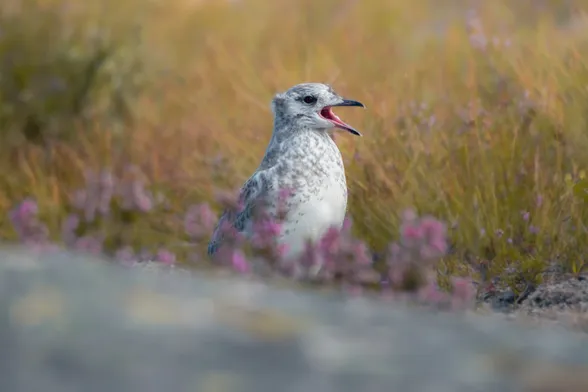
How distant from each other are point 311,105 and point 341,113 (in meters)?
1.42

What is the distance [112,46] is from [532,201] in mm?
4163

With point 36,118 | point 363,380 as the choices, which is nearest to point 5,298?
point 363,380

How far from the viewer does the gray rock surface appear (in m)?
1.59

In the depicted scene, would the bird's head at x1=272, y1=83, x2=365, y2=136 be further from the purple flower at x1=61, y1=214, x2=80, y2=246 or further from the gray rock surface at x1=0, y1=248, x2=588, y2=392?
the gray rock surface at x1=0, y1=248, x2=588, y2=392

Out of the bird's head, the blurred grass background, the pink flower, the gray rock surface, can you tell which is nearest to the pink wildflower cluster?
the pink flower

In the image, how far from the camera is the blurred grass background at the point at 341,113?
5.06 metres

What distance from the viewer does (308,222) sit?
4.47 metres

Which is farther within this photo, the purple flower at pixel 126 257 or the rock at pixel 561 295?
the purple flower at pixel 126 257

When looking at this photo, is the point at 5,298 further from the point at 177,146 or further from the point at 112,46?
the point at 112,46

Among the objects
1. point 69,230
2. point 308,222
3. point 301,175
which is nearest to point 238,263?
point 308,222

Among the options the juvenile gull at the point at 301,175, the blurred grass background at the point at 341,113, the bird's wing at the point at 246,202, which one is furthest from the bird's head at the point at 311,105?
the blurred grass background at the point at 341,113

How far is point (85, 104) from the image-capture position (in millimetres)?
7883

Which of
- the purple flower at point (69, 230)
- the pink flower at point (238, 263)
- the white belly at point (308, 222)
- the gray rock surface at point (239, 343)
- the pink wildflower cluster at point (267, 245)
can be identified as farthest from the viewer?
the purple flower at point (69, 230)

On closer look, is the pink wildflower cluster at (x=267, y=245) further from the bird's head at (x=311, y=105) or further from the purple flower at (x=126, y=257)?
the bird's head at (x=311, y=105)
